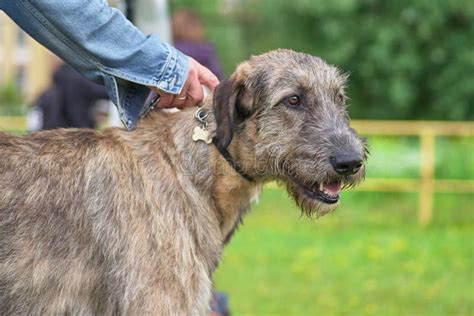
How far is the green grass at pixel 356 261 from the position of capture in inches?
409

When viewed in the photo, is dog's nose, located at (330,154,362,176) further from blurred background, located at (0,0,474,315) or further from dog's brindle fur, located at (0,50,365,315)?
blurred background, located at (0,0,474,315)

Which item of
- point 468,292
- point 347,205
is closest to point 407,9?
point 347,205

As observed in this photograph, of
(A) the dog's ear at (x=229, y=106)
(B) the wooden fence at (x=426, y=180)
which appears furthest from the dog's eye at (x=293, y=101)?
(B) the wooden fence at (x=426, y=180)

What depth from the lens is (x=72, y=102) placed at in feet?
36.0

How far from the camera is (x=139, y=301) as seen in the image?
4.46 meters

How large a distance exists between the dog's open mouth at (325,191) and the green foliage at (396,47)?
870 inches

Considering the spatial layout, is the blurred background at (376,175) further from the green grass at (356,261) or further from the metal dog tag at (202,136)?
the metal dog tag at (202,136)

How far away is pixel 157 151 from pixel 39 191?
629 mm

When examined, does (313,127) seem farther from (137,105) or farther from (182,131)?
(137,105)

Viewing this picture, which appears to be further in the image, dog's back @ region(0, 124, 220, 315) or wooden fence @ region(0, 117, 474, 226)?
wooden fence @ region(0, 117, 474, 226)

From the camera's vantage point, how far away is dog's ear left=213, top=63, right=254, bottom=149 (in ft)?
15.8

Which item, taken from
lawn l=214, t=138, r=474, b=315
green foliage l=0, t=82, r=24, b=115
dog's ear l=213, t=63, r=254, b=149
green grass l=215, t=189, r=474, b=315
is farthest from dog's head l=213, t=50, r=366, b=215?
green foliage l=0, t=82, r=24, b=115

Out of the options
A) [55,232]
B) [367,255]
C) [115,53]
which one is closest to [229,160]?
[115,53]

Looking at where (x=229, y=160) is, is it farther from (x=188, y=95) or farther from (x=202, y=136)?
(x=188, y=95)
